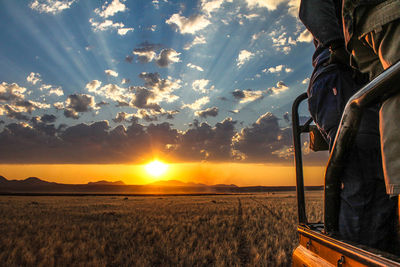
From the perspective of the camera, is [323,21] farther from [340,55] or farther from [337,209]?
[337,209]

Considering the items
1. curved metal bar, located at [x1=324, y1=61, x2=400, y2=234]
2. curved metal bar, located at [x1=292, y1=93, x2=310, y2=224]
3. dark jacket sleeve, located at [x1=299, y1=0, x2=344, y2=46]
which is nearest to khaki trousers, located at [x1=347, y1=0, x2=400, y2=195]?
curved metal bar, located at [x1=324, y1=61, x2=400, y2=234]

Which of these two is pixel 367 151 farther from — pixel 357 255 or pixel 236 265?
pixel 236 265

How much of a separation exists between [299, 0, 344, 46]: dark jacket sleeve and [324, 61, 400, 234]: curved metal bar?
678 millimetres

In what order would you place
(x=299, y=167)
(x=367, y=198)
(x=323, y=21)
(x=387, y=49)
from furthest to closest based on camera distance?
(x=299, y=167) < (x=323, y=21) < (x=367, y=198) < (x=387, y=49)

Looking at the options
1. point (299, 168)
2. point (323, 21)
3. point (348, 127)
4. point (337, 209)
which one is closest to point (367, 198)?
point (337, 209)

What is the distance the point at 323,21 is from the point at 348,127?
0.80m

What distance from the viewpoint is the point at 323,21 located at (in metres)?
1.51

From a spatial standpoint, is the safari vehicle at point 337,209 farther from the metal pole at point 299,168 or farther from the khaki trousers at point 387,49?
the metal pole at point 299,168

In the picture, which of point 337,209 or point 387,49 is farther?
point 337,209

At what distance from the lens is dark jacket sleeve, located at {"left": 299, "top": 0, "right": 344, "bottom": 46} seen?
1480 millimetres

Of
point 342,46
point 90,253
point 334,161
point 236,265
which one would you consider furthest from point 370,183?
point 90,253

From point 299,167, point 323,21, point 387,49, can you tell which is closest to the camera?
point 387,49

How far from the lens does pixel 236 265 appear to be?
3734 millimetres

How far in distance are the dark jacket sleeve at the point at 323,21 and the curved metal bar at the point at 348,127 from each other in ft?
2.23
